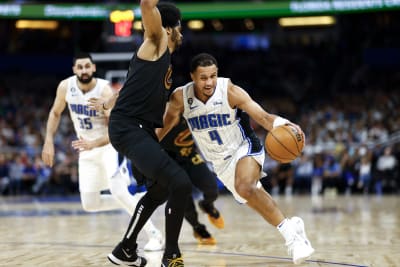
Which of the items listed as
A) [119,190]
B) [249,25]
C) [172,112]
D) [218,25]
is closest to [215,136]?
[172,112]

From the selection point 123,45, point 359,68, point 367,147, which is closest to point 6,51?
point 123,45

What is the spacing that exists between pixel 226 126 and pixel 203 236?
1802 millimetres

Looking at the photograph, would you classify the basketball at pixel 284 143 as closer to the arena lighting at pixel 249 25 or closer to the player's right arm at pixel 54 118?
the player's right arm at pixel 54 118

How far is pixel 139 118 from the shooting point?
5.09 m

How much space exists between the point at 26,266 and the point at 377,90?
17536 millimetres

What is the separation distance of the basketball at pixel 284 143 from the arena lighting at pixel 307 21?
20.6 m

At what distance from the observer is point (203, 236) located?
7387 millimetres

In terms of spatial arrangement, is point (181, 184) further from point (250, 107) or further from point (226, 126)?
point (226, 126)

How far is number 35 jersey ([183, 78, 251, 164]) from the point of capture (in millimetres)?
5895

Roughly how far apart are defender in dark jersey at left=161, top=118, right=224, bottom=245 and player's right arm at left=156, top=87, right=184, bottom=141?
141 cm

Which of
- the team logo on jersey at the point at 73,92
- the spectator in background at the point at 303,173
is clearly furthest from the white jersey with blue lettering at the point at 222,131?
the spectator in background at the point at 303,173

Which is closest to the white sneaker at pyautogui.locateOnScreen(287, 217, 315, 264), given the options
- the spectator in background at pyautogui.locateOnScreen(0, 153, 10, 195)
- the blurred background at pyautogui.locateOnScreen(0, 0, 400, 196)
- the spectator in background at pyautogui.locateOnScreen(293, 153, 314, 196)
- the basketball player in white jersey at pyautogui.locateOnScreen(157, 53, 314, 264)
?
the basketball player in white jersey at pyautogui.locateOnScreen(157, 53, 314, 264)

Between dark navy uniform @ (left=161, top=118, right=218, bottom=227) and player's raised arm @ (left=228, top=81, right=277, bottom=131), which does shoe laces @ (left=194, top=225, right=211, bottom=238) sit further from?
player's raised arm @ (left=228, top=81, right=277, bottom=131)

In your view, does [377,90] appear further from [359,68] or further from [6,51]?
[6,51]
